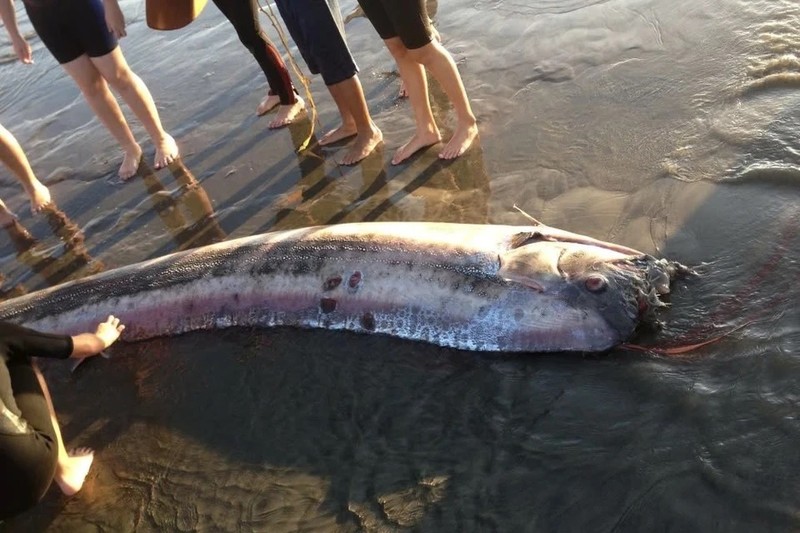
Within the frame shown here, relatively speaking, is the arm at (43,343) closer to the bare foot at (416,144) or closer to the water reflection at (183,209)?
the water reflection at (183,209)

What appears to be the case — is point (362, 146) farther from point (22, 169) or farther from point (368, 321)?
point (22, 169)

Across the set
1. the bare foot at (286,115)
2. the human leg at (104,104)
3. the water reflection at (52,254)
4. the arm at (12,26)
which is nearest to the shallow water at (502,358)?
the water reflection at (52,254)

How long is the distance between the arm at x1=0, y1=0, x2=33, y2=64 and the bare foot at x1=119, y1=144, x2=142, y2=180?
114cm

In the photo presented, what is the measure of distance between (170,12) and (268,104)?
164 centimetres

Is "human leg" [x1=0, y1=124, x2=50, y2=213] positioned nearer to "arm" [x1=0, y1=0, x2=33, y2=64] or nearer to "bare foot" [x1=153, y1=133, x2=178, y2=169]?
"arm" [x1=0, y1=0, x2=33, y2=64]

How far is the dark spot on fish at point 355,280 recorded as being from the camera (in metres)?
3.93

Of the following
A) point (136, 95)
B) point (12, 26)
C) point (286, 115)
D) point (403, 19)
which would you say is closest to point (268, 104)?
point (286, 115)

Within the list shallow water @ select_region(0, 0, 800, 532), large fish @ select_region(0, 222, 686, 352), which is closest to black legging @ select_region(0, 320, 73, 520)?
shallow water @ select_region(0, 0, 800, 532)

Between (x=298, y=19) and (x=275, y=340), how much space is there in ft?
8.45

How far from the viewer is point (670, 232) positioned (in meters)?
3.83

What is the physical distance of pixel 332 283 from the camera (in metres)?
4.00

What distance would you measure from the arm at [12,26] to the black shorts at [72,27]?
1.03 ft

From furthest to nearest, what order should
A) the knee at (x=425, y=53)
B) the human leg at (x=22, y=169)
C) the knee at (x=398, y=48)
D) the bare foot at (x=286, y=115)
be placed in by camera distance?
1. the bare foot at (x=286, y=115)
2. the human leg at (x=22, y=169)
3. the knee at (x=398, y=48)
4. the knee at (x=425, y=53)

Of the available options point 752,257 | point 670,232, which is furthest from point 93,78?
point 752,257
